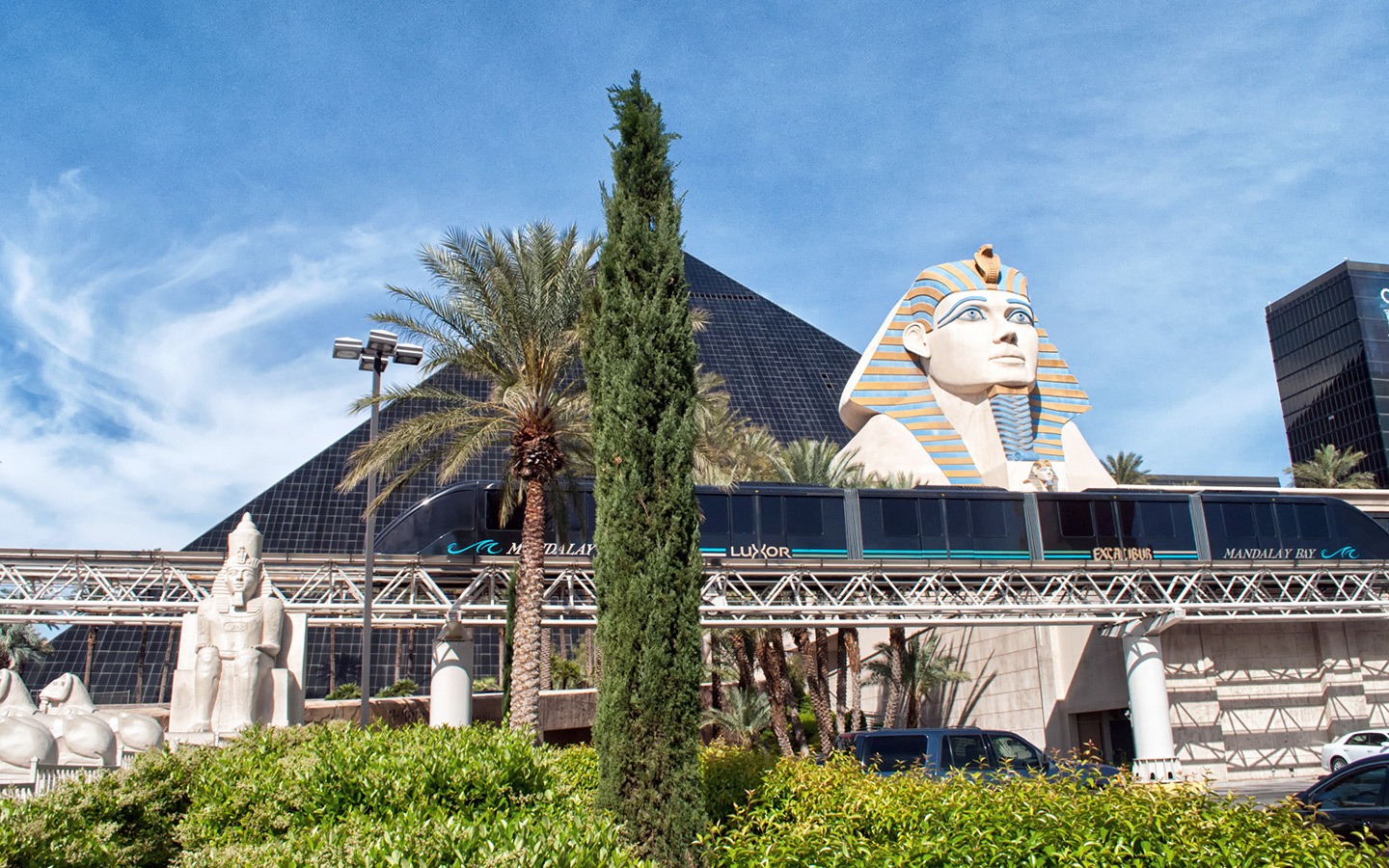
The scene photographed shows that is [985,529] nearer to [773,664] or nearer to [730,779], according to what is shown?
[773,664]

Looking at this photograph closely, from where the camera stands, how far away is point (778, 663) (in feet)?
73.1

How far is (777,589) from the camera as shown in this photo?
20.0 metres

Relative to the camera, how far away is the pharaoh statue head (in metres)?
13.1

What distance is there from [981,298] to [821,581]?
12382 mm

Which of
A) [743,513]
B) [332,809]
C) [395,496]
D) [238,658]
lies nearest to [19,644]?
[395,496]

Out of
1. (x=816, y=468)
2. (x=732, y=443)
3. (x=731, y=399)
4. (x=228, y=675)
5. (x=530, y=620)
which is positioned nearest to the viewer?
(x=228, y=675)

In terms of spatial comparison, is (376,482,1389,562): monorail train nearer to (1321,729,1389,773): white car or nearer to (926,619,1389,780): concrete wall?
(926,619,1389,780): concrete wall

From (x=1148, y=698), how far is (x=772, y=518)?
8.84 m

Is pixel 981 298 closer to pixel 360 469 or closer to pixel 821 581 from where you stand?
pixel 821 581

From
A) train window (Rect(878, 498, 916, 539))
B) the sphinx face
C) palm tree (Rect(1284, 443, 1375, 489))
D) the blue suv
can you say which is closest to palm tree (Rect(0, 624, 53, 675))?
train window (Rect(878, 498, 916, 539))

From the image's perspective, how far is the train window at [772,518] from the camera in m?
20.9

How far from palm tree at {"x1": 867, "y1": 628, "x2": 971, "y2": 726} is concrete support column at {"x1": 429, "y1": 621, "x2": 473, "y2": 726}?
998 centimetres

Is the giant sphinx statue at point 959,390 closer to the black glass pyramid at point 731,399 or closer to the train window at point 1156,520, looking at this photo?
the train window at point 1156,520

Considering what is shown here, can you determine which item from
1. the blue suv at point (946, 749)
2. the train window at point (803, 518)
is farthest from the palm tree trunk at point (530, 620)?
the train window at point (803, 518)
